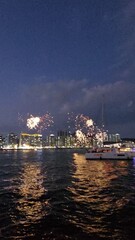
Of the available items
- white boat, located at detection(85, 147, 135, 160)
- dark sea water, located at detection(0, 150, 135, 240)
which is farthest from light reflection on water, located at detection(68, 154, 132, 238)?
white boat, located at detection(85, 147, 135, 160)

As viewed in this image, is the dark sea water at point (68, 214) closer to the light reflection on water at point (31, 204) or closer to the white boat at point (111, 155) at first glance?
the light reflection on water at point (31, 204)

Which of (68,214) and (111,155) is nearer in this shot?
(68,214)

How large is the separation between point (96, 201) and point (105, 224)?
26.0 ft

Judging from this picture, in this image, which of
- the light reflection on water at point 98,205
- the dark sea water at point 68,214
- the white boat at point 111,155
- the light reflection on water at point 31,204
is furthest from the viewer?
the white boat at point 111,155

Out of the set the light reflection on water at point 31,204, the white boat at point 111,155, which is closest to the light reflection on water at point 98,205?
the light reflection on water at point 31,204

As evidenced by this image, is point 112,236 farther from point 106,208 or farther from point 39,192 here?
point 39,192

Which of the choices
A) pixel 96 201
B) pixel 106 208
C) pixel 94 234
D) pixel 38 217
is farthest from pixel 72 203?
pixel 94 234

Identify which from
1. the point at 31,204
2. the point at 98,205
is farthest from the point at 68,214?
the point at 31,204

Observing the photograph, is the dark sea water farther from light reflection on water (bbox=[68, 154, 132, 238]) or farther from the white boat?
the white boat

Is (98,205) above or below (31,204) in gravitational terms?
above

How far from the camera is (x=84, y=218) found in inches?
805

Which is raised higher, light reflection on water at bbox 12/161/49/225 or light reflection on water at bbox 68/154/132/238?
light reflection on water at bbox 68/154/132/238

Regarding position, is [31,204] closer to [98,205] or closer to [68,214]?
[68,214]

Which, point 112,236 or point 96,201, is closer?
point 112,236
